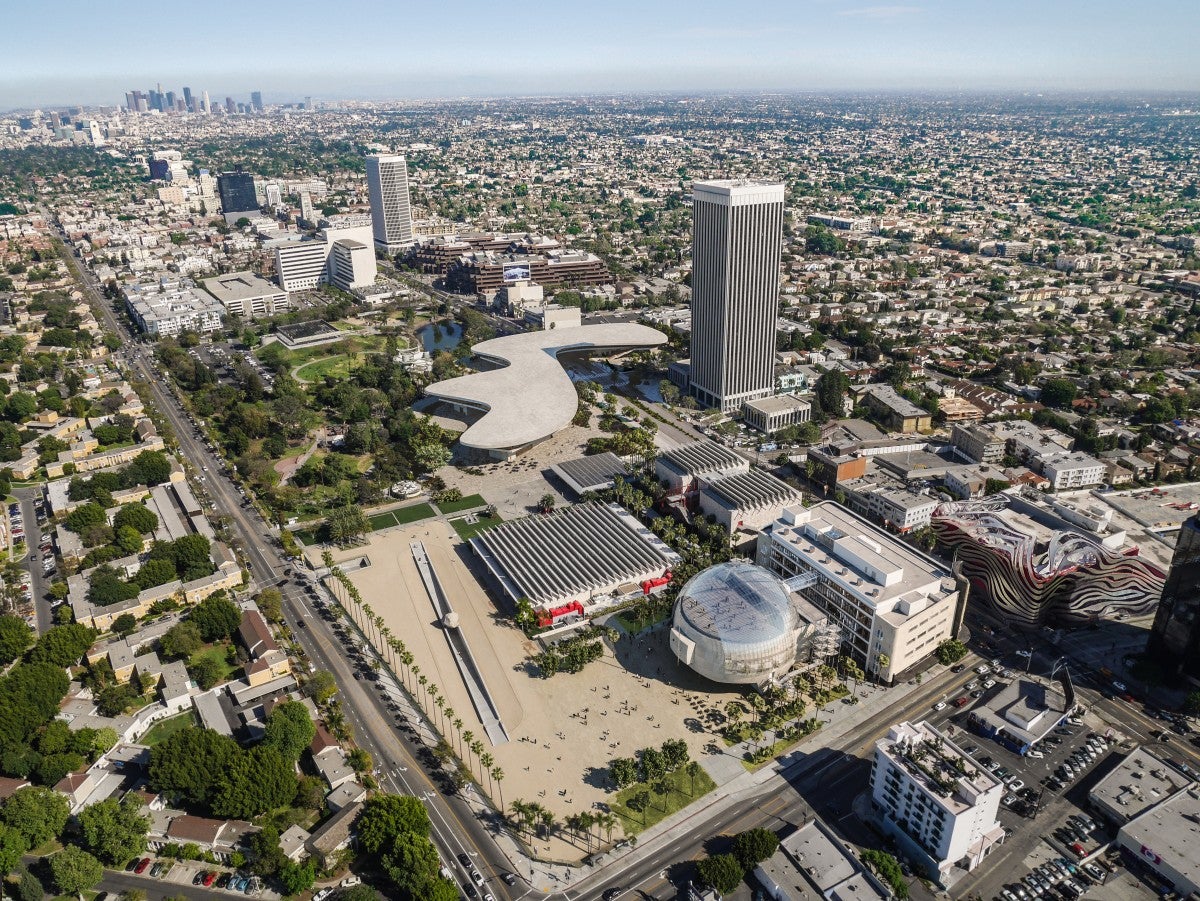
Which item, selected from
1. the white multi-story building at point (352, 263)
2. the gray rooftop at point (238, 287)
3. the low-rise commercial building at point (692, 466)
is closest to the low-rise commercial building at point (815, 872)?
the low-rise commercial building at point (692, 466)

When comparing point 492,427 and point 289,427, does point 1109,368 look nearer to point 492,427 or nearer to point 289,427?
point 492,427

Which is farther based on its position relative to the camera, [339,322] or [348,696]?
[339,322]

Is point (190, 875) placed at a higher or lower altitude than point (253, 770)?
lower

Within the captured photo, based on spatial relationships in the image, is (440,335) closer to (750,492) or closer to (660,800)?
(750,492)

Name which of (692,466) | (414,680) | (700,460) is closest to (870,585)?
(692,466)

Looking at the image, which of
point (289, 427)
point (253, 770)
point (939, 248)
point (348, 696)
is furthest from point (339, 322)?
point (939, 248)

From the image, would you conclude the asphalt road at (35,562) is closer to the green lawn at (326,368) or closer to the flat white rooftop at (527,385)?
the green lawn at (326,368)

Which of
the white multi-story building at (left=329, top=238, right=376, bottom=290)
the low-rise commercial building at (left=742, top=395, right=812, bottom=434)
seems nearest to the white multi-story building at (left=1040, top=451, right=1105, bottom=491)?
the low-rise commercial building at (left=742, top=395, right=812, bottom=434)

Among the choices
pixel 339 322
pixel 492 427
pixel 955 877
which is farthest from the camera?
pixel 339 322
